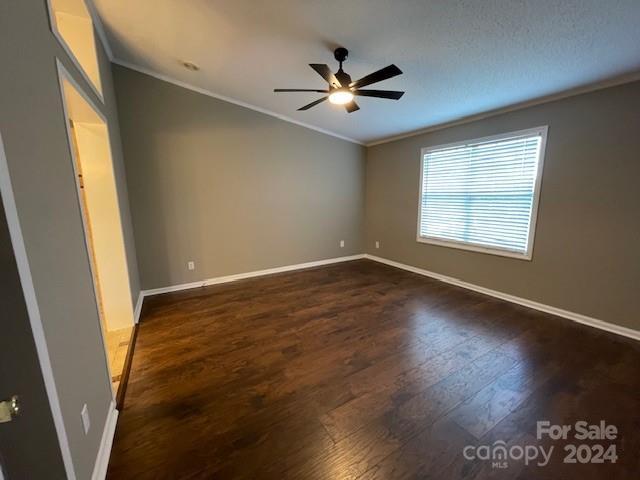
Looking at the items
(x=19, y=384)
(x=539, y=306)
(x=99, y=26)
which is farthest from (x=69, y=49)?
(x=539, y=306)

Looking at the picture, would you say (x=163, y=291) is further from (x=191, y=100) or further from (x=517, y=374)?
(x=517, y=374)

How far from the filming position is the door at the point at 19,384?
0.76m

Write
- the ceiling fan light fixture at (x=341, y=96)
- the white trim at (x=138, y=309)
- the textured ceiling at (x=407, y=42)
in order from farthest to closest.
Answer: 1. the white trim at (x=138, y=309)
2. the ceiling fan light fixture at (x=341, y=96)
3. the textured ceiling at (x=407, y=42)

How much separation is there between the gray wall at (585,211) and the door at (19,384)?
418cm

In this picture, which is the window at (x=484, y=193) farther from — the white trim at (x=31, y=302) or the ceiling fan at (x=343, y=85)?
the white trim at (x=31, y=302)

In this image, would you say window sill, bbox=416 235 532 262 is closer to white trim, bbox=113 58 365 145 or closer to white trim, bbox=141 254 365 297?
white trim, bbox=141 254 365 297

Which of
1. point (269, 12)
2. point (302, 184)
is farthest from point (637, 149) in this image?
point (302, 184)

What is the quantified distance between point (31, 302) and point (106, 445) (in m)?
1.08

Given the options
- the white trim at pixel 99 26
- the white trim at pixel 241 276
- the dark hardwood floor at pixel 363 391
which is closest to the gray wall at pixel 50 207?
the dark hardwood floor at pixel 363 391

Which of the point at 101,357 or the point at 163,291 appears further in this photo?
the point at 163,291

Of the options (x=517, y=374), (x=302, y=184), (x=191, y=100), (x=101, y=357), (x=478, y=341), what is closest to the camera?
(x=101, y=357)

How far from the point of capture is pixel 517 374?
6.56 ft

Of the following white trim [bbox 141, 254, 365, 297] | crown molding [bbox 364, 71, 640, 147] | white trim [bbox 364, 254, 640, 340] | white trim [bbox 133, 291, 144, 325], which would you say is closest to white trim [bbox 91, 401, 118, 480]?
white trim [bbox 133, 291, 144, 325]

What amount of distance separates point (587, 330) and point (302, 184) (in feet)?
13.7
